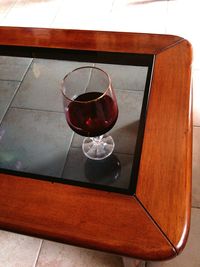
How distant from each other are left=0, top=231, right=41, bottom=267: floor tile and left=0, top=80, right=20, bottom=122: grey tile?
455 mm

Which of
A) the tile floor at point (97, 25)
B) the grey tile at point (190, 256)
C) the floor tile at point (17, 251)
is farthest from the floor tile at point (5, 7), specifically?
the grey tile at point (190, 256)

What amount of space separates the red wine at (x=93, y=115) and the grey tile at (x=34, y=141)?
13cm

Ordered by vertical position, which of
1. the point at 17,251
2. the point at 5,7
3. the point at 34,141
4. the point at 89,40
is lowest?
the point at 17,251

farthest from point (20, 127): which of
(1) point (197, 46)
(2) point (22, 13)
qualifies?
(2) point (22, 13)

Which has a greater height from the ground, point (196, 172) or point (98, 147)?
point (98, 147)

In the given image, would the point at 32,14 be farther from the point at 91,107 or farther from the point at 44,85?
the point at 91,107

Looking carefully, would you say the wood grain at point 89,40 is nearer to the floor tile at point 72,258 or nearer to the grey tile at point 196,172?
the grey tile at point 196,172

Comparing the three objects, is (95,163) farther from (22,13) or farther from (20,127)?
(22,13)

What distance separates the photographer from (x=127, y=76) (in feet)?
2.63

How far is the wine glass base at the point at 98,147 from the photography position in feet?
2.21

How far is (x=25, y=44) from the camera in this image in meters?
0.88

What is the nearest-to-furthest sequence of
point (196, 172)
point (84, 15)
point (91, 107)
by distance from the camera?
point (91, 107) < point (196, 172) < point (84, 15)

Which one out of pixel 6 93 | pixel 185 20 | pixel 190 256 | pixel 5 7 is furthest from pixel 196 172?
pixel 5 7

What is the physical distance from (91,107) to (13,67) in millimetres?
480
